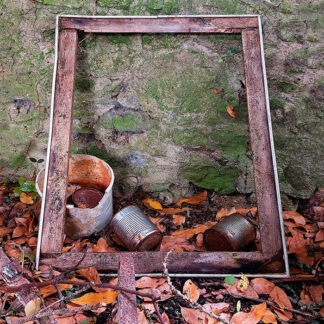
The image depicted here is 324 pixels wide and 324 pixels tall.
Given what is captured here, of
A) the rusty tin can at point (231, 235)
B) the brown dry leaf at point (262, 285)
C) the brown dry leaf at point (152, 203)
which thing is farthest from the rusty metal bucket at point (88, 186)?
the brown dry leaf at point (262, 285)

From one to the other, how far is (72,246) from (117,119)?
91 cm

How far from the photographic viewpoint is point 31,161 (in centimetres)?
270

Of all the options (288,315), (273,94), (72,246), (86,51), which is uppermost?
(86,51)

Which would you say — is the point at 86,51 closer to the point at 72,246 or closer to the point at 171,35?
the point at 171,35

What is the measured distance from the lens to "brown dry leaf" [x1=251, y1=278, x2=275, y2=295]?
195 centimetres

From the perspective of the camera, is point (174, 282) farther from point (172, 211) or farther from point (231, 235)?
point (172, 211)

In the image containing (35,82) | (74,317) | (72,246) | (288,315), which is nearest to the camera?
(74,317)

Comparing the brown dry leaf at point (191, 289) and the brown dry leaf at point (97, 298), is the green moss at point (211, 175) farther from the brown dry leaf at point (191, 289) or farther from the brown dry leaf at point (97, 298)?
the brown dry leaf at point (97, 298)

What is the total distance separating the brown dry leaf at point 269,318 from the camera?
5.79 ft

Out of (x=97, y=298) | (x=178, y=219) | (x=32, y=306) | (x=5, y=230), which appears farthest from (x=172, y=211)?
(x=32, y=306)

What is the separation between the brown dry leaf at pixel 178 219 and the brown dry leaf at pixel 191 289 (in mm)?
655

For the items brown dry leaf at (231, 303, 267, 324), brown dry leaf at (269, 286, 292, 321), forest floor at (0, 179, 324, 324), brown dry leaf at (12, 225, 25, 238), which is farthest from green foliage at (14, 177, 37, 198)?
brown dry leaf at (269, 286, 292, 321)

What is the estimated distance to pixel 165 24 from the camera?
232 cm

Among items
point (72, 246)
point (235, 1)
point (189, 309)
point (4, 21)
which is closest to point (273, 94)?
point (235, 1)
